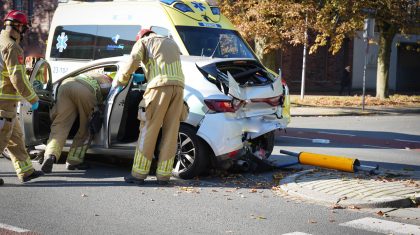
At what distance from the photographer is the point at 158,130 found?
776cm

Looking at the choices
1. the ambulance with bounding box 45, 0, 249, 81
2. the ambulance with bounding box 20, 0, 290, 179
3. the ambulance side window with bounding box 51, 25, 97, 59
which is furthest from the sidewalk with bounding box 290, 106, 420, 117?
the ambulance with bounding box 20, 0, 290, 179

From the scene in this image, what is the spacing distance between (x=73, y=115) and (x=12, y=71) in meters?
1.31

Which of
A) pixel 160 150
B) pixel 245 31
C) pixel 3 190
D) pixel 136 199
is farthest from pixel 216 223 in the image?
pixel 245 31

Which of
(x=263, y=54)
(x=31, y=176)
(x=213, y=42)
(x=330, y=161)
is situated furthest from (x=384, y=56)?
(x=31, y=176)

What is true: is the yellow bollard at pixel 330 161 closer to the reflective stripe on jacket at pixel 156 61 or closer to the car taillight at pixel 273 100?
the car taillight at pixel 273 100

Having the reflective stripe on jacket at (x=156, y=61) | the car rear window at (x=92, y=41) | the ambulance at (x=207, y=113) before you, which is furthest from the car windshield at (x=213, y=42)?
the reflective stripe on jacket at (x=156, y=61)

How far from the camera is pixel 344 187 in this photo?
7.64m

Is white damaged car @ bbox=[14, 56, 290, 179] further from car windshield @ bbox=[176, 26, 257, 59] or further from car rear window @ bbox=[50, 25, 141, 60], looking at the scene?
car rear window @ bbox=[50, 25, 141, 60]

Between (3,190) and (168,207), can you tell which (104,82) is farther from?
(168,207)

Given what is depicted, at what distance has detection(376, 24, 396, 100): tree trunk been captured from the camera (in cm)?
2636

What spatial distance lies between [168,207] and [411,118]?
15267 mm

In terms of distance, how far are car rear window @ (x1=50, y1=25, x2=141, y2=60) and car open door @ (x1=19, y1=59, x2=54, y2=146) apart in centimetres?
477

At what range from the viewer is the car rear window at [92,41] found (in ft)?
44.5

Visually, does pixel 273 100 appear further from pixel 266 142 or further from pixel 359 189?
pixel 359 189
